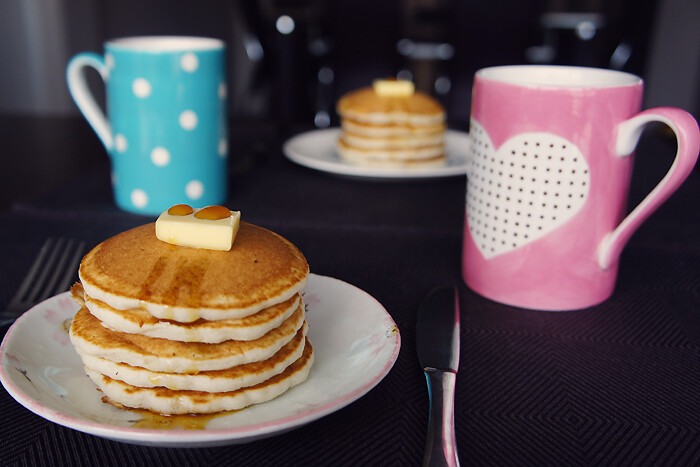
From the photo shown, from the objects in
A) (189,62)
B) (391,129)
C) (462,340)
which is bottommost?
(462,340)

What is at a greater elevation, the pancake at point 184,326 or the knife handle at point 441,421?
the pancake at point 184,326

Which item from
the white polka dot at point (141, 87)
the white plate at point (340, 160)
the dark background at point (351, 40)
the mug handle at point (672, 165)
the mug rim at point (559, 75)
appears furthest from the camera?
the dark background at point (351, 40)

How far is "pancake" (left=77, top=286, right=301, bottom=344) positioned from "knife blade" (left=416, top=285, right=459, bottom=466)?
5.9 inches

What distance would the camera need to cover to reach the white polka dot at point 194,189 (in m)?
1.01

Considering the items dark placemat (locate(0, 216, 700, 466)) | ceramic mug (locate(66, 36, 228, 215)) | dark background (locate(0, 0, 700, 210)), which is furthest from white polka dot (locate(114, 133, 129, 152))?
dark background (locate(0, 0, 700, 210))

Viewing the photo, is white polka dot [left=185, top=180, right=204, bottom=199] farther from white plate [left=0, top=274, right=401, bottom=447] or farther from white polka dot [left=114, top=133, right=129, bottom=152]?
white plate [left=0, top=274, right=401, bottom=447]

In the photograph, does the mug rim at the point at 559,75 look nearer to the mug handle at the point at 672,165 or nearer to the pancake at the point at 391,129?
the mug handle at the point at 672,165

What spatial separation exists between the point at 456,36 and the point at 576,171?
3.57m

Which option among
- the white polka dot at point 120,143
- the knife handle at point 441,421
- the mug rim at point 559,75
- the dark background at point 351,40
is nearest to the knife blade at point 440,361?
the knife handle at point 441,421

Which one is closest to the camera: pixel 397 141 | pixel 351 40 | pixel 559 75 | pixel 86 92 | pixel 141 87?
pixel 559 75

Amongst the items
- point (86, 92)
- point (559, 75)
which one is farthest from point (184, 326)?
point (86, 92)

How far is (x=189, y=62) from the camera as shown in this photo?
970 millimetres

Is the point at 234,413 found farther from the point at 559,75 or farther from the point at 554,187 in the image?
the point at 559,75

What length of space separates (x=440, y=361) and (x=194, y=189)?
57cm
